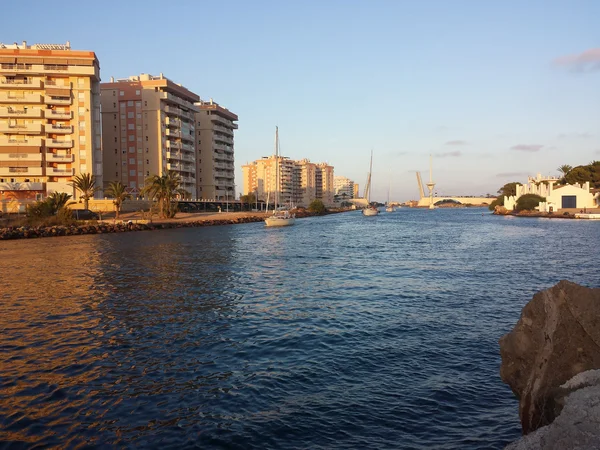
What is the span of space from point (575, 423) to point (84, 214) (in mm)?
81321

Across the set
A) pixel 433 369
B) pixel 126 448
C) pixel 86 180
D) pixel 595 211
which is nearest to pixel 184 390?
pixel 126 448

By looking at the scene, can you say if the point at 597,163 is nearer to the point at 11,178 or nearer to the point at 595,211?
the point at 595,211

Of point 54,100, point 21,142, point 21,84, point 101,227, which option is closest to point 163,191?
point 101,227

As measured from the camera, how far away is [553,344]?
6.88 metres

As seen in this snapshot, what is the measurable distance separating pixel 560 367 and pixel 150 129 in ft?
348

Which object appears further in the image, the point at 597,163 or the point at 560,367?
the point at 597,163

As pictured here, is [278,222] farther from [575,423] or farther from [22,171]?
[575,423]

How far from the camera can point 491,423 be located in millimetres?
8750

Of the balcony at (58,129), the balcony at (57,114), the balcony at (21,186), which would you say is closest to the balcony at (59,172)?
the balcony at (21,186)

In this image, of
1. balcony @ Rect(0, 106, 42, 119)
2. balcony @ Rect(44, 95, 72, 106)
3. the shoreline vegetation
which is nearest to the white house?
the shoreline vegetation

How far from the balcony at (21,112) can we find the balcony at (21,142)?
4160mm

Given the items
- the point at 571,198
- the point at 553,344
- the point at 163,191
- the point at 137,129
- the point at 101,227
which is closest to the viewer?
the point at 553,344

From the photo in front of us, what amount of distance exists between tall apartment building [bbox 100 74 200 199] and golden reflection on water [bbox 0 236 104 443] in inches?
2951

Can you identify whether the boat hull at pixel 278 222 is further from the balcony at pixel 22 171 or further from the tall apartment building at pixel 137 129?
the balcony at pixel 22 171
